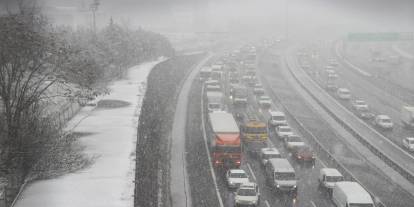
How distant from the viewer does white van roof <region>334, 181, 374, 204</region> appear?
31344 mm

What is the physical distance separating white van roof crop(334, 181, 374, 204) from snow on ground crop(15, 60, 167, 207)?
12101mm

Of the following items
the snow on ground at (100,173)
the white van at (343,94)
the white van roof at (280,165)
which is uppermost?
the snow on ground at (100,173)

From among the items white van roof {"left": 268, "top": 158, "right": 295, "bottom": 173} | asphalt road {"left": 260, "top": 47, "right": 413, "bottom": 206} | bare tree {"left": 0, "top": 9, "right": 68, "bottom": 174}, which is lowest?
asphalt road {"left": 260, "top": 47, "right": 413, "bottom": 206}

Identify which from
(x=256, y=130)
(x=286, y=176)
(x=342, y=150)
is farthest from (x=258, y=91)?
(x=286, y=176)

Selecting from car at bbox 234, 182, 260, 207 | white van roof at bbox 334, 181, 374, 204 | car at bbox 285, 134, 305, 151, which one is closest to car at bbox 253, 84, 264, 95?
car at bbox 285, 134, 305, 151

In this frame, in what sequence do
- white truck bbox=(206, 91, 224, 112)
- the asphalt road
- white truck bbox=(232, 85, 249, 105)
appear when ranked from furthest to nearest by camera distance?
1. white truck bbox=(232, 85, 249, 105)
2. white truck bbox=(206, 91, 224, 112)
3. the asphalt road

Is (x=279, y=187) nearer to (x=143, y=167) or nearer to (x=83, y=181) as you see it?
(x=143, y=167)

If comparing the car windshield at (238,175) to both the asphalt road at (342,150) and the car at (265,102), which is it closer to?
the asphalt road at (342,150)

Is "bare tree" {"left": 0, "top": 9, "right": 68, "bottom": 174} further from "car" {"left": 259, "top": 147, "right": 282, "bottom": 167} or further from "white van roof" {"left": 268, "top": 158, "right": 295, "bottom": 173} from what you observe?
"car" {"left": 259, "top": 147, "right": 282, "bottom": 167}

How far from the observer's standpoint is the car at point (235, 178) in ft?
118

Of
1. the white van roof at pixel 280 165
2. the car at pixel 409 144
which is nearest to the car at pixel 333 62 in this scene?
the car at pixel 409 144

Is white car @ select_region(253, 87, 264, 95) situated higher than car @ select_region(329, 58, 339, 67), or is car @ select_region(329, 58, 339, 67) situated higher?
car @ select_region(329, 58, 339, 67)

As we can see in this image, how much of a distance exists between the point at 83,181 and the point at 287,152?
71.8 feet

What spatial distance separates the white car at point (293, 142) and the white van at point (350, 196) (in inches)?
413
